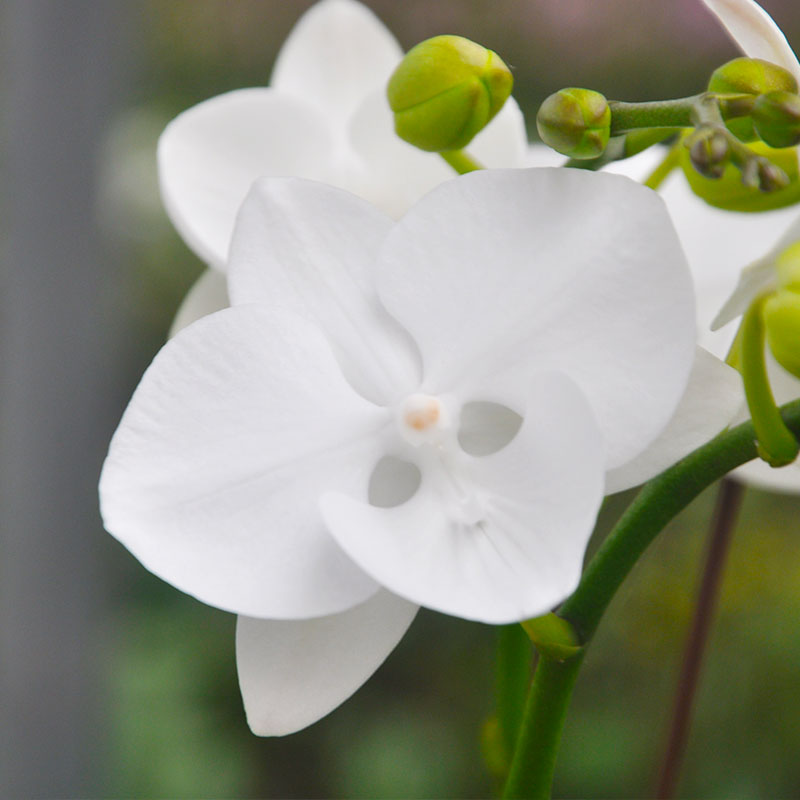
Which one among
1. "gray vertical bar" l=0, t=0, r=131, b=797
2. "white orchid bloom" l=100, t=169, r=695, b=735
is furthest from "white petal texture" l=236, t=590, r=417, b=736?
"gray vertical bar" l=0, t=0, r=131, b=797

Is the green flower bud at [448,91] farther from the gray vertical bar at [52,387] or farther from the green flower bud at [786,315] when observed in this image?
the gray vertical bar at [52,387]

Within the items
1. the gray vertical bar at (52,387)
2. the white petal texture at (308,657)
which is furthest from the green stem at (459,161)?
the gray vertical bar at (52,387)

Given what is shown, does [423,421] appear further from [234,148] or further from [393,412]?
[234,148]

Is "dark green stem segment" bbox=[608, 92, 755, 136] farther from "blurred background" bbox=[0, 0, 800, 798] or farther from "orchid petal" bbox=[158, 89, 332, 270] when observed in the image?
"blurred background" bbox=[0, 0, 800, 798]

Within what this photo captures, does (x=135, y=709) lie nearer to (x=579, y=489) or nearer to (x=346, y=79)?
(x=346, y=79)

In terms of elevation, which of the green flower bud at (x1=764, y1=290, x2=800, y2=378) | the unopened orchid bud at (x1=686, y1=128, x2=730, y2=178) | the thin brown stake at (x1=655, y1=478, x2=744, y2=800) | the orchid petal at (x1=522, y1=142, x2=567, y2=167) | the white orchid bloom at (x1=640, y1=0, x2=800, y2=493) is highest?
the unopened orchid bud at (x1=686, y1=128, x2=730, y2=178)

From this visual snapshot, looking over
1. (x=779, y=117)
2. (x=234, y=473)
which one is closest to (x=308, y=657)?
(x=234, y=473)

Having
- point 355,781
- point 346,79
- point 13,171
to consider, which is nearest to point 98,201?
point 13,171

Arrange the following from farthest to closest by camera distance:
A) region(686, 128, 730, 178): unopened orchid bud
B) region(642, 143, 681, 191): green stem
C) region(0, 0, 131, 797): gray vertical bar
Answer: region(0, 0, 131, 797): gray vertical bar
region(642, 143, 681, 191): green stem
region(686, 128, 730, 178): unopened orchid bud
